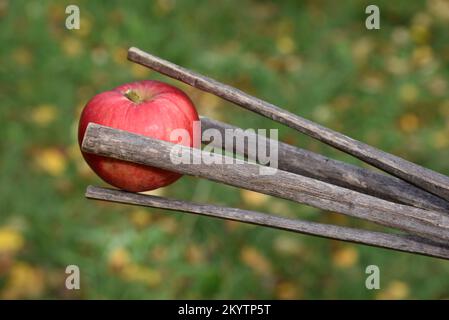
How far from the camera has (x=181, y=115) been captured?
117 centimetres

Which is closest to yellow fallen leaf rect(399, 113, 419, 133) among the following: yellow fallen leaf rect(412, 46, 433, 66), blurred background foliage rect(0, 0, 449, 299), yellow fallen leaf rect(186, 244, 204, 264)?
blurred background foliage rect(0, 0, 449, 299)

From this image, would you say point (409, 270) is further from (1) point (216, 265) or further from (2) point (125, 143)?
(2) point (125, 143)

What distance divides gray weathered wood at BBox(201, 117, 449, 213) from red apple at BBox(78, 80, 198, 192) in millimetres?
81

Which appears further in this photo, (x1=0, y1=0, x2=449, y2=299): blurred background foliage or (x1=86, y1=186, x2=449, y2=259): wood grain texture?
(x1=0, y1=0, x2=449, y2=299): blurred background foliage

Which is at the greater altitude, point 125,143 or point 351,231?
point 125,143

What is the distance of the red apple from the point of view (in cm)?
114

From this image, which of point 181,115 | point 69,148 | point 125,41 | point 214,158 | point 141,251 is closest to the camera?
point 214,158

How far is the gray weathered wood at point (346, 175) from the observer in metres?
1.13

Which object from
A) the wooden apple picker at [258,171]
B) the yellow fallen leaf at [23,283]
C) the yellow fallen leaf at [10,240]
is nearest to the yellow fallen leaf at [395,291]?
Answer: the yellow fallen leaf at [23,283]

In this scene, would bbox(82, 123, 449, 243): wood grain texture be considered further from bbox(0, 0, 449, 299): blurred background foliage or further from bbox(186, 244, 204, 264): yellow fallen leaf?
bbox(186, 244, 204, 264): yellow fallen leaf

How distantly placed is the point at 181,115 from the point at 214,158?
0.18 metres

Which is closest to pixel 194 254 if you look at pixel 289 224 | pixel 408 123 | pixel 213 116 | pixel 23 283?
pixel 23 283

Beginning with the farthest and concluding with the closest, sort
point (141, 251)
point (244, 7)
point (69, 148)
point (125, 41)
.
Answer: point (244, 7)
point (125, 41)
point (69, 148)
point (141, 251)

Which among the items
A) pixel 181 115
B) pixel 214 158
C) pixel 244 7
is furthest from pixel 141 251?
pixel 244 7
